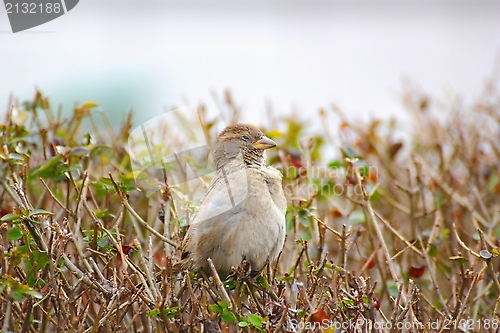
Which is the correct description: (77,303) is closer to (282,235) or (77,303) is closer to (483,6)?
(282,235)

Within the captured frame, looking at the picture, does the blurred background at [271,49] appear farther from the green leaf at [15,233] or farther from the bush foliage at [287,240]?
A: the green leaf at [15,233]

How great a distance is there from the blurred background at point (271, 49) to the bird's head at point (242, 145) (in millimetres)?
4781

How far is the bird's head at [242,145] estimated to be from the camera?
124 inches

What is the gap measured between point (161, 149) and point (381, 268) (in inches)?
43.5

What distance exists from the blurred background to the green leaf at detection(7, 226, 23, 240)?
5645mm

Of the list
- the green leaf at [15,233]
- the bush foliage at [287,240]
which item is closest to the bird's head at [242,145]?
the bush foliage at [287,240]

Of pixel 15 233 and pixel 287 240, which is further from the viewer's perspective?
pixel 287 240

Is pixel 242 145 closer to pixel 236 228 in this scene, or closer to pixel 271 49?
pixel 236 228

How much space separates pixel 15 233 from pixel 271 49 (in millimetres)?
9918

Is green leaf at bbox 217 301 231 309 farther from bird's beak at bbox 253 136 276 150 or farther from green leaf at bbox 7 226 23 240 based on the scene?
bird's beak at bbox 253 136 276 150

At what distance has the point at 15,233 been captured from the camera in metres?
2.32

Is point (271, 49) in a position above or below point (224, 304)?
below

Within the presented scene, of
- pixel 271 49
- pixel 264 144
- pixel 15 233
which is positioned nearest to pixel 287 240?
pixel 264 144

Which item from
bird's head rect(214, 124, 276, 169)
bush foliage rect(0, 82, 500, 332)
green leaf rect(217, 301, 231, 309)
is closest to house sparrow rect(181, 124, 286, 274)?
bush foliage rect(0, 82, 500, 332)
